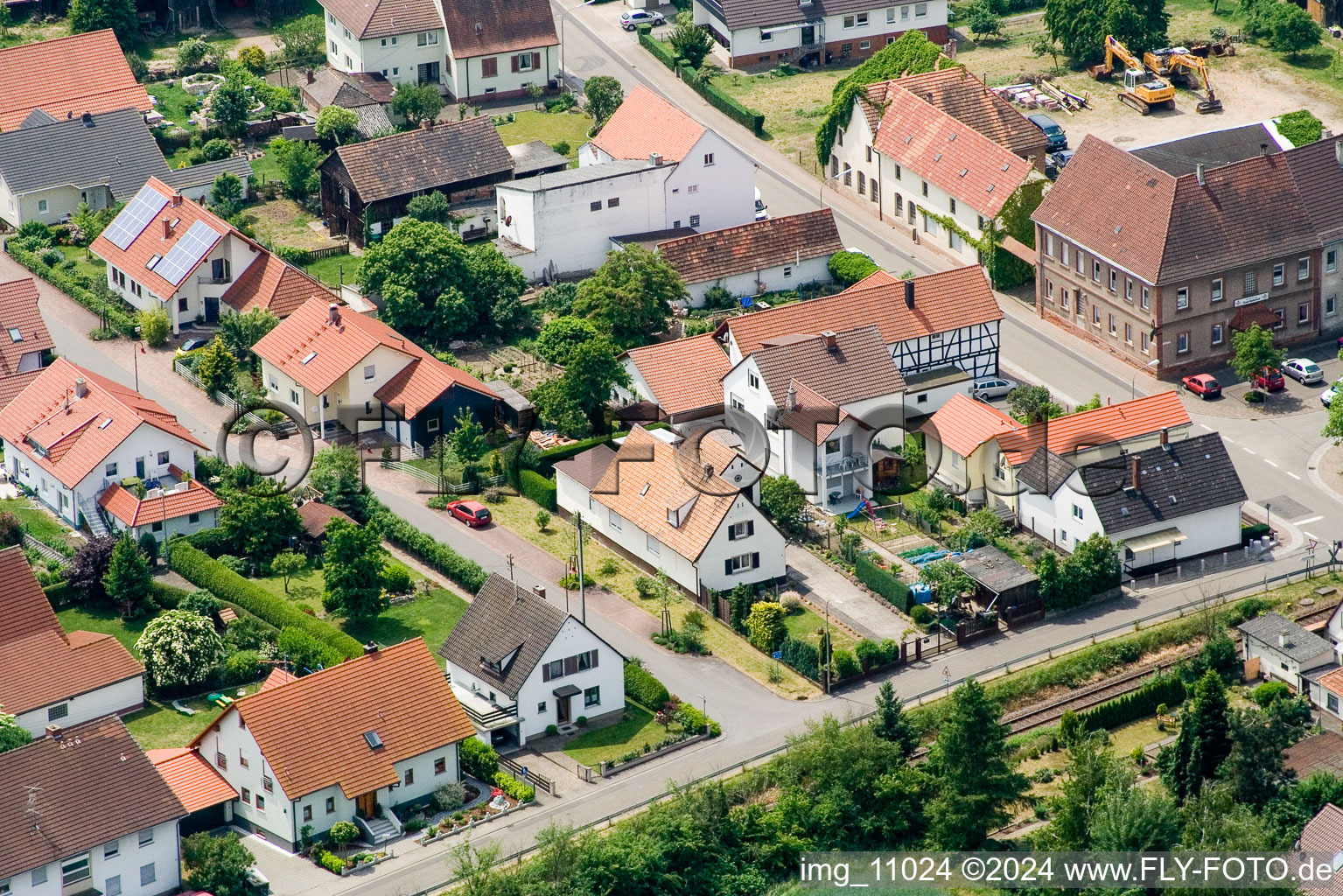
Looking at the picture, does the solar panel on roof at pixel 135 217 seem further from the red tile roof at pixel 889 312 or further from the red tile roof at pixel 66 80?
the red tile roof at pixel 889 312

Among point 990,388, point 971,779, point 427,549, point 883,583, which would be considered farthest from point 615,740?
point 990,388

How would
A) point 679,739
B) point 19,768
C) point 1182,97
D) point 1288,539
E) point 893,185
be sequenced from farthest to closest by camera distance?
point 1182,97, point 893,185, point 1288,539, point 679,739, point 19,768

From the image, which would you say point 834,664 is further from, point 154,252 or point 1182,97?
point 1182,97

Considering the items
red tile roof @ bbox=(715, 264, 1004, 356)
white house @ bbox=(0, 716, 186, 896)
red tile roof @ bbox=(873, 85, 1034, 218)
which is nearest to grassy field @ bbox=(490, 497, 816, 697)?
red tile roof @ bbox=(715, 264, 1004, 356)

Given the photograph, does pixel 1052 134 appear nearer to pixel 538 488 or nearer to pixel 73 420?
pixel 538 488

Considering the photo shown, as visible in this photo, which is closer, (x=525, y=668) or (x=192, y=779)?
(x=192, y=779)

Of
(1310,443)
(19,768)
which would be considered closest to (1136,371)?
(1310,443)
